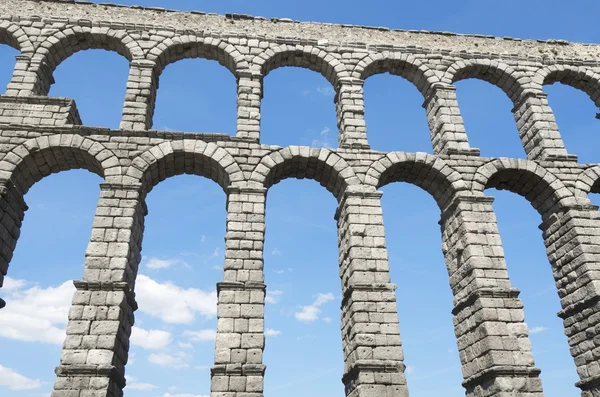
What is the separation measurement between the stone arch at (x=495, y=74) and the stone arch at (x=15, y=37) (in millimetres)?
13310

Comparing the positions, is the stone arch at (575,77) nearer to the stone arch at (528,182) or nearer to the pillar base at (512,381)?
the stone arch at (528,182)

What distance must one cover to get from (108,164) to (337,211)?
20.6 ft

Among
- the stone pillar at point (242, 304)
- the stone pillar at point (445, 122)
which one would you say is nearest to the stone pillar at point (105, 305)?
the stone pillar at point (242, 304)

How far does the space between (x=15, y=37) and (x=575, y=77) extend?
18672 millimetres

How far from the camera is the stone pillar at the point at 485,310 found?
10969 mm

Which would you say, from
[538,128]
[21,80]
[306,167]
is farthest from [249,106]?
[538,128]

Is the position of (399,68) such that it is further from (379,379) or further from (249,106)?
(379,379)

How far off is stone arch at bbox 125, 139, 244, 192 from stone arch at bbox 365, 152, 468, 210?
3.85m

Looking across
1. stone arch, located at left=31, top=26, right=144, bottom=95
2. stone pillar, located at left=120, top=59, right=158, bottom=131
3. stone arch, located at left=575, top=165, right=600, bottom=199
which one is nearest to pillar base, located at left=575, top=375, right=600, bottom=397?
stone arch, located at left=575, top=165, right=600, bottom=199

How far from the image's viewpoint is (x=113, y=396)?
1047 cm

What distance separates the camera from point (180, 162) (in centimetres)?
1382

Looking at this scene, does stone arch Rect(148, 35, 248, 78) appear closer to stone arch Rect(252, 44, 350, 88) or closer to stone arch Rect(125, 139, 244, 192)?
stone arch Rect(252, 44, 350, 88)

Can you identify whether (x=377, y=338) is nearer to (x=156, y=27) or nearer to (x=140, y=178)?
(x=140, y=178)

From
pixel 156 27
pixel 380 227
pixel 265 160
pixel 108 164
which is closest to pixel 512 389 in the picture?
pixel 380 227
